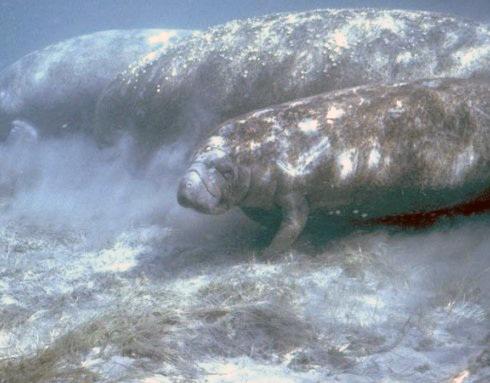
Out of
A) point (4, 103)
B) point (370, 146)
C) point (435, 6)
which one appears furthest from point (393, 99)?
point (435, 6)

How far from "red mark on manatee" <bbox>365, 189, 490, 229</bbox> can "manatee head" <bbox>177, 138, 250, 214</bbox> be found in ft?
6.43

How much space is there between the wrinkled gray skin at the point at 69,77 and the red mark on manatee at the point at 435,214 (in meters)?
7.90

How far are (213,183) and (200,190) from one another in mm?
220

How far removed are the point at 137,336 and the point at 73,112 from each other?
9.79 m

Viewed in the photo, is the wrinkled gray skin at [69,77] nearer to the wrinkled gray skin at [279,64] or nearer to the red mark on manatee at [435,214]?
the wrinkled gray skin at [279,64]

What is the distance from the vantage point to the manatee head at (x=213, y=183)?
243 inches

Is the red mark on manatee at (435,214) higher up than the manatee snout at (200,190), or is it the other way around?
the manatee snout at (200,190)

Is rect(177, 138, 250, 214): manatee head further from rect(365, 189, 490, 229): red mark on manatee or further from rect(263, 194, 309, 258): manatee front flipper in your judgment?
rect(365, 189, 490, 229): red mark on manatee

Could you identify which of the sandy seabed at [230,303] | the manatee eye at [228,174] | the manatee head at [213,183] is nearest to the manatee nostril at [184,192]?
the manatee head at [213,183]

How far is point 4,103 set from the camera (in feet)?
46.2

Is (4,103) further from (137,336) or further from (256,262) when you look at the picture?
(137,336)

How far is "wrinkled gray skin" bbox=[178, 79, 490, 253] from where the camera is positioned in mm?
6270

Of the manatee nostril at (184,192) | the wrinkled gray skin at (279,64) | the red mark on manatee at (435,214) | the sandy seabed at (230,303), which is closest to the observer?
the sandy seabed at (230,303)

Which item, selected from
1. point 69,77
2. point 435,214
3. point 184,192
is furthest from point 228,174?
point 69,77
